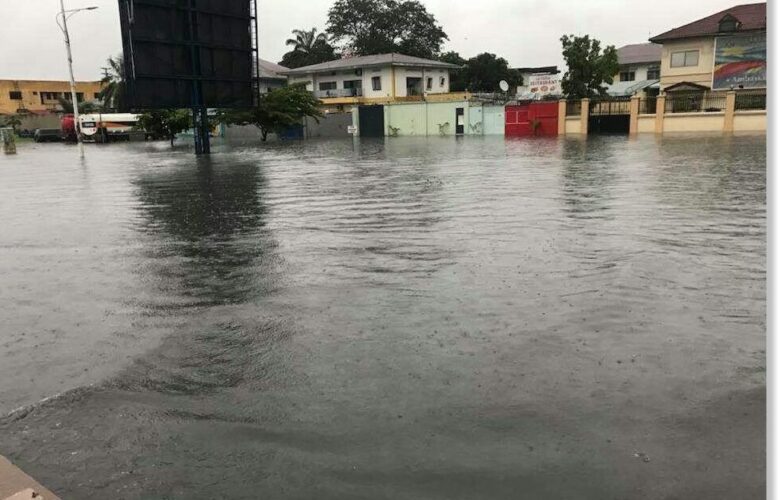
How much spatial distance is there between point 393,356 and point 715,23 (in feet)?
153

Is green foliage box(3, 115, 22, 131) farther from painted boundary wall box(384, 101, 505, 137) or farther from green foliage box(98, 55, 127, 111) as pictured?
painted boundary wall box(384, 101, 505, 137)

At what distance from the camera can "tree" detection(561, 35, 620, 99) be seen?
45906mm

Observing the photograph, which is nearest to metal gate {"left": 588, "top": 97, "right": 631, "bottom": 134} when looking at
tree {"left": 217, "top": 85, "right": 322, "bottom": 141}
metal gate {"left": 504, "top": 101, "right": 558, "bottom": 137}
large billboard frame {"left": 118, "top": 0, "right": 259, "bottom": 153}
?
metal gate {"left": 504, "top": 101, "right": 558, "bottom": 137}

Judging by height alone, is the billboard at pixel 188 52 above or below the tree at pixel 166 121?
above

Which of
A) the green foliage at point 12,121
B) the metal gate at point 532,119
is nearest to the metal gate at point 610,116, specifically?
the metal gate at point 532,119

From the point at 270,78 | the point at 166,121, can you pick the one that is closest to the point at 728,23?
the point at 166,121

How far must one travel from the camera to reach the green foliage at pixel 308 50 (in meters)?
77.3

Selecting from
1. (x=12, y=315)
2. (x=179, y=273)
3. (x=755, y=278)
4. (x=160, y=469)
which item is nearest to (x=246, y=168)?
(x=179, y=273)

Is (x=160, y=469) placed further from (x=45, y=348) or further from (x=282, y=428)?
(x=45, y=348)

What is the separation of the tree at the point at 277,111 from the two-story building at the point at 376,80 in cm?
1500

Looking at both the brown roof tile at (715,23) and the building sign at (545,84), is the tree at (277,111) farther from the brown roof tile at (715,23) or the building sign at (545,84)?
the brown roof tile at (715,23)

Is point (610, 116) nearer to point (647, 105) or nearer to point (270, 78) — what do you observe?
point (647, 105)

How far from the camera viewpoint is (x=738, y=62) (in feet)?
135

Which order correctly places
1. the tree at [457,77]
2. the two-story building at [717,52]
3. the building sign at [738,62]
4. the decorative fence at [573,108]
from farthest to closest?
the tree at [457,77]
the decorative fence at [573,108]
the two-story building at [717,52]
the building sign at [738,62]
